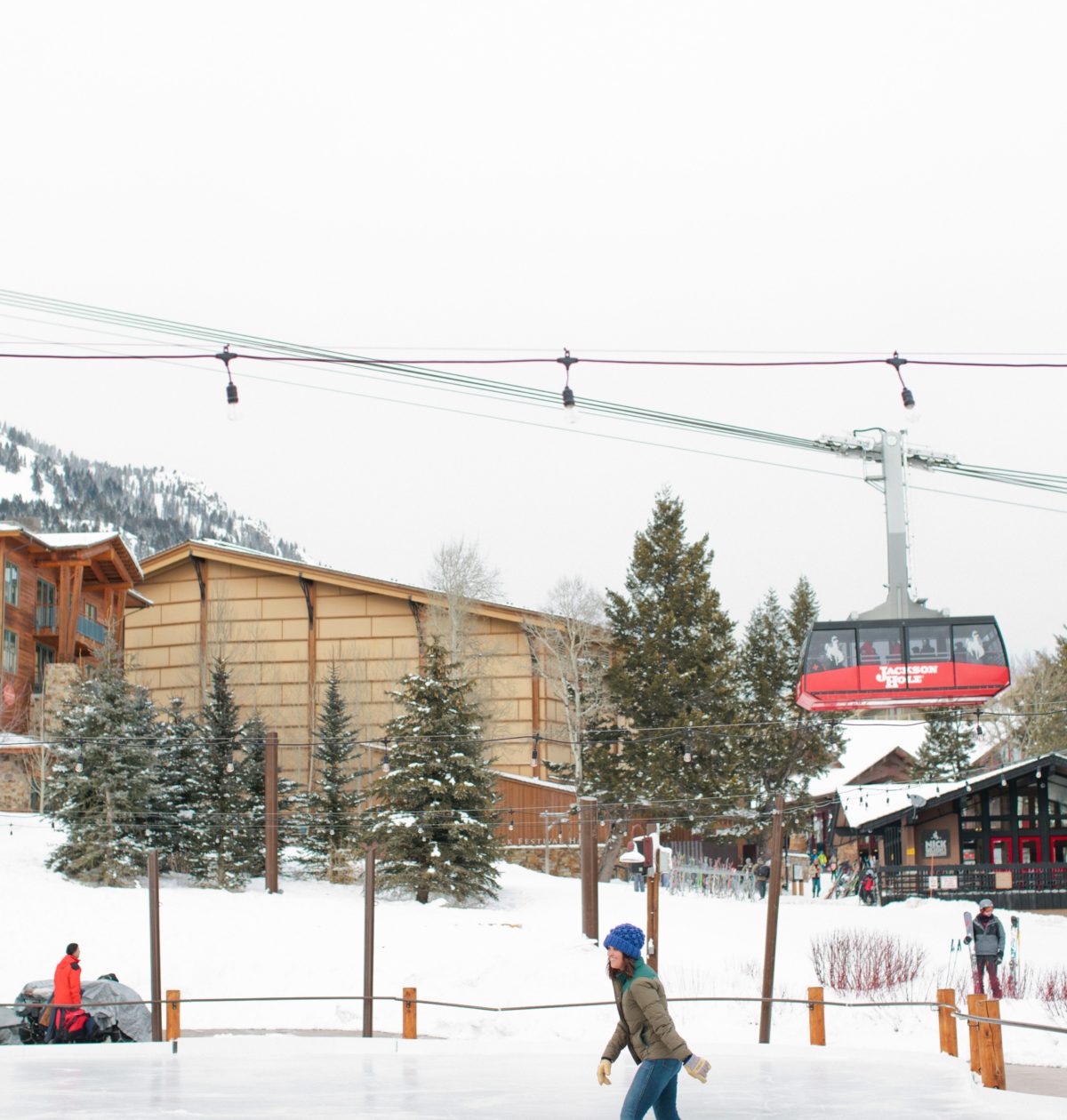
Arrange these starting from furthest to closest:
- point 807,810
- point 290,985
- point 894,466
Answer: point 807,810 → point 290,985 → point 894,466

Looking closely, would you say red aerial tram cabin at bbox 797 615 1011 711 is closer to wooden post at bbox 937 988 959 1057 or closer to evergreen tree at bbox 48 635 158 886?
wooden post at bbox 937 988 959 1057

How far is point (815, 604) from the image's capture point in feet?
250

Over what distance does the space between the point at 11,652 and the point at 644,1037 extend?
4690 cm

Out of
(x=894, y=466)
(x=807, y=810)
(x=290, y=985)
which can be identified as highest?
(x=894, y=466)

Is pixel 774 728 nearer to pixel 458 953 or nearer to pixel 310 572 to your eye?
pixel 310 572

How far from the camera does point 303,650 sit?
5866 centimetres

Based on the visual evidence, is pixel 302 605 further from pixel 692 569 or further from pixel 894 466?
pixel 894 466

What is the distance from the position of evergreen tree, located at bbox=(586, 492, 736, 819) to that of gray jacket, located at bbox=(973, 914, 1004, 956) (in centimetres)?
2584

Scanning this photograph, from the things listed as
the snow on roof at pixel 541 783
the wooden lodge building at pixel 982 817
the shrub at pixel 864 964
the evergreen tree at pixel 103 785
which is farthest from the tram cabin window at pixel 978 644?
the snow on roof at pixel 541 783

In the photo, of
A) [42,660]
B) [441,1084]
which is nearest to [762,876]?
[42,660]

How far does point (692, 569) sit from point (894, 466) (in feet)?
108

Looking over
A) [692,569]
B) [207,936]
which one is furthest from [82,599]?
[207,936]

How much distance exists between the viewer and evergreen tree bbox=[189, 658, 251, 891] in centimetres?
4016

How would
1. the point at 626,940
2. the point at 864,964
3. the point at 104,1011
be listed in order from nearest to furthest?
the point at 626,940
the point at 104,1011
the point at 864,964
